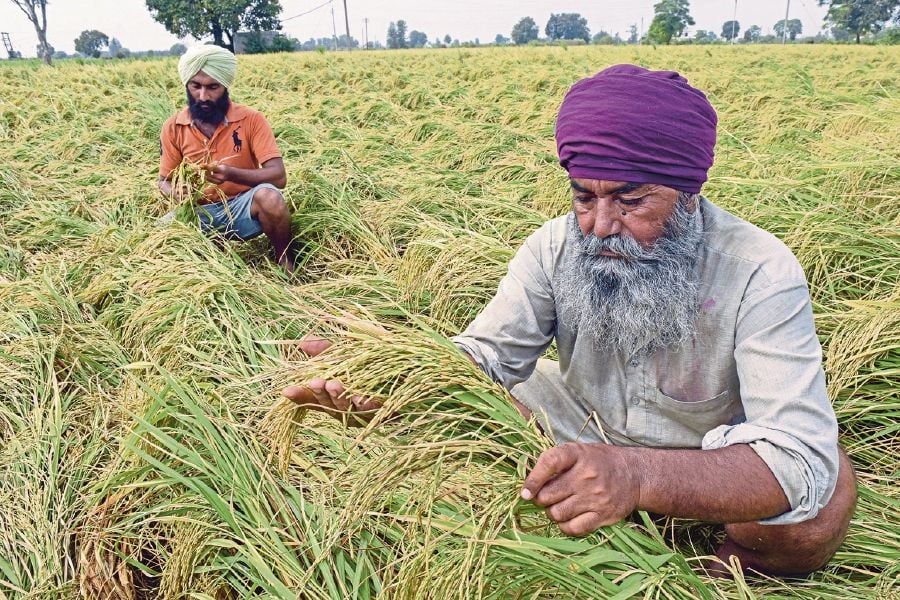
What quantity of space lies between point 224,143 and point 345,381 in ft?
8.73

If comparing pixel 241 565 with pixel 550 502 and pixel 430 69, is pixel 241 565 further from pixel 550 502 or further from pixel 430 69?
pixel 430 69

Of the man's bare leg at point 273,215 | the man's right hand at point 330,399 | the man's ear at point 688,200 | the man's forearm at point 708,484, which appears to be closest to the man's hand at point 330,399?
the man's right hand at point 330,399

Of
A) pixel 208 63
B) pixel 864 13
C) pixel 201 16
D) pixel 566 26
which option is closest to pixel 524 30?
pixel 566 26

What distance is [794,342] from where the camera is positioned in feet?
4.02

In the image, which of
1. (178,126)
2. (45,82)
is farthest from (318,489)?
(45,82)

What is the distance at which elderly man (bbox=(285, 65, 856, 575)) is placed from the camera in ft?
3.68

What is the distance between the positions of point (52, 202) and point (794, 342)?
4.02 m

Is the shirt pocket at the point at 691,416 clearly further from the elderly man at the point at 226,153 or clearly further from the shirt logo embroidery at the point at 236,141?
the shirt logo embroidery at the point at 236,141

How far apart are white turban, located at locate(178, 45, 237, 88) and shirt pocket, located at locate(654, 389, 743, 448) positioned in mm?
2813

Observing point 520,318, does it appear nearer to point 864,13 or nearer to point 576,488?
point 576,488

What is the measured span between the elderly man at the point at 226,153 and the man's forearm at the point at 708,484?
96.0 inches

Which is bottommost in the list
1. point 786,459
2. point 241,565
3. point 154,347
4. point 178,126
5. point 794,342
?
point 241,565

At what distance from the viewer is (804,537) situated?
1.28m

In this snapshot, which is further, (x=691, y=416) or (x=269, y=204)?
(x=269, y=204)
